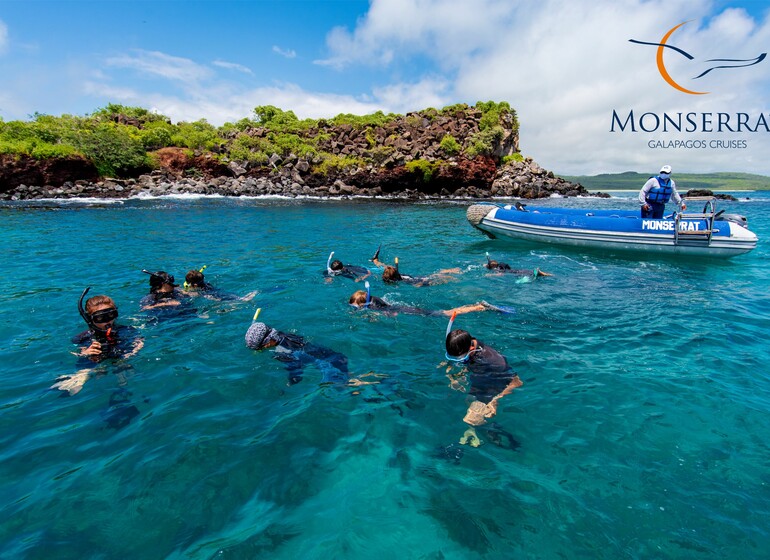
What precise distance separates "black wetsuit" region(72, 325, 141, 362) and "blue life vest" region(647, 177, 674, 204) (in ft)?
51.1

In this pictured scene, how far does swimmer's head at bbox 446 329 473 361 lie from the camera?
193 inches

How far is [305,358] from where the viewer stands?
19.3ft

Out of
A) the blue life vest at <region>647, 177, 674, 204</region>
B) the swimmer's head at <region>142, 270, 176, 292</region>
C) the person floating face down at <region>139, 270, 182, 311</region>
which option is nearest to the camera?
the person floating face down at <region>139, 270, 182, 311</region>

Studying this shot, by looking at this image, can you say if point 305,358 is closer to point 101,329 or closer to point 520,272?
point 101,329

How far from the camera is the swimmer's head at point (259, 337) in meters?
5.77

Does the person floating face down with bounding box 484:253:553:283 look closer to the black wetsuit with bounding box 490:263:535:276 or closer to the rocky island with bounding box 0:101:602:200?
the black wetsuit with bounding box 490:263:535:276

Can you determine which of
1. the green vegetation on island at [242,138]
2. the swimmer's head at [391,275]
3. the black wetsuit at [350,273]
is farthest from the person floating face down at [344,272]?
the green vegetation on island at [242,138]

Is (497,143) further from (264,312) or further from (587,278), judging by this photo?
(264,312)

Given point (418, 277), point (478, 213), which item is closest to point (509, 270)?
point (418, 277)

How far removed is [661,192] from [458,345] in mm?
12599

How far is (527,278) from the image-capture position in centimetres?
1023

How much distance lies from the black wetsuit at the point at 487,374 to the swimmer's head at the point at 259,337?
3036 millimetres

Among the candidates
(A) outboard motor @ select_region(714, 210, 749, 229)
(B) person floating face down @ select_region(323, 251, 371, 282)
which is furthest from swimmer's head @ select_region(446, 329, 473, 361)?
(A) outboard motor @ select_region(714, 210, 749, 229)

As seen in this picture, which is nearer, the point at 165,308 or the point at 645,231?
the point at 165,308
